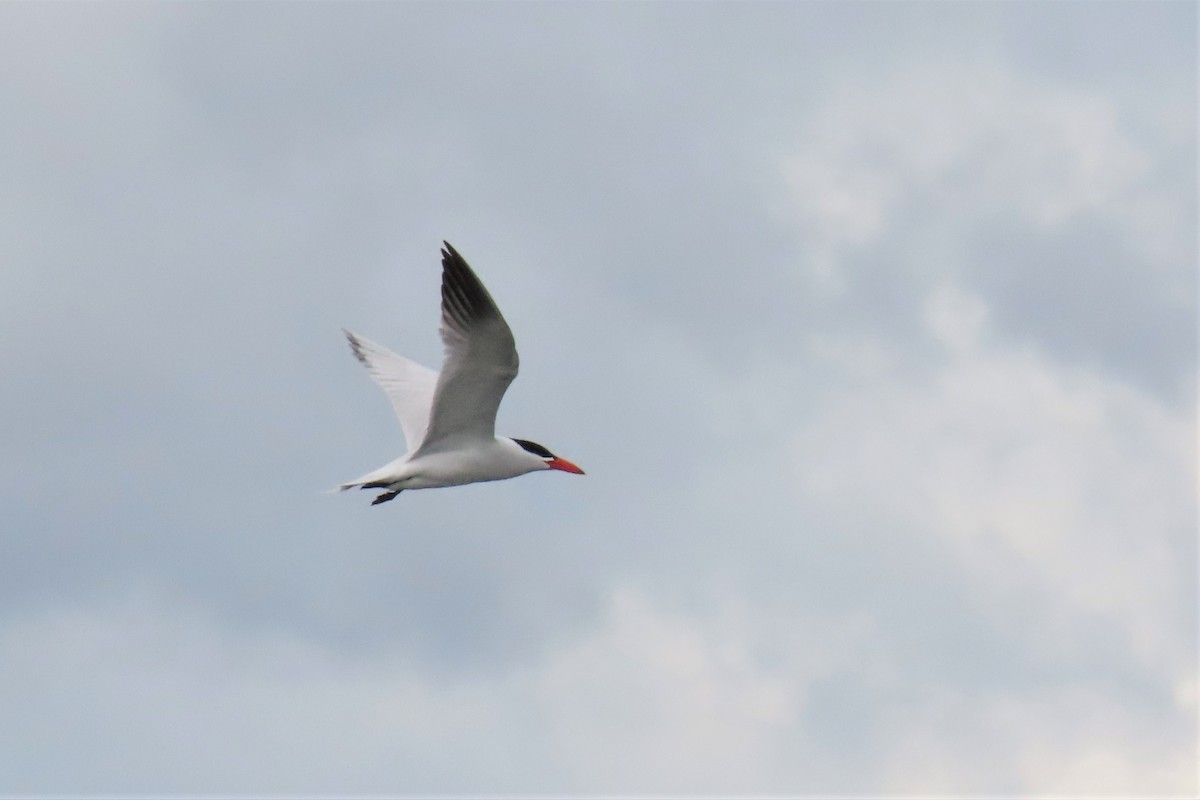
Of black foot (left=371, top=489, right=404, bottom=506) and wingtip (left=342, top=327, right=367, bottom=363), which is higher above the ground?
wingtip (left=342, top=327, right=367, bottom=363)

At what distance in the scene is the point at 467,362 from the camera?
71.1 feet

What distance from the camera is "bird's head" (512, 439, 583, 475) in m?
24.1

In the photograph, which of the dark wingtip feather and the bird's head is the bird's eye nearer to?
the bird's head

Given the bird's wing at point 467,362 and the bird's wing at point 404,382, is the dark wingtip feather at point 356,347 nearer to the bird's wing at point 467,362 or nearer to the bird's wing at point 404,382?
the bird's wing at point 404,382

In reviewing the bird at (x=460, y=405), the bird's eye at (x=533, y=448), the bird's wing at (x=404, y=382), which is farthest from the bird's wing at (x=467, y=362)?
the bird's wing at (x=404, y=382)

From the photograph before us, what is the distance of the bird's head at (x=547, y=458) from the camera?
24.1 metres

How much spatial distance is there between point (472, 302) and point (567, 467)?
13.1ft

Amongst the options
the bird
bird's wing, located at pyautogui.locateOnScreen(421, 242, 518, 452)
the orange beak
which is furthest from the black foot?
the orange beak

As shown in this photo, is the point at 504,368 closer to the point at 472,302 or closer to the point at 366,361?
the point at 472,302

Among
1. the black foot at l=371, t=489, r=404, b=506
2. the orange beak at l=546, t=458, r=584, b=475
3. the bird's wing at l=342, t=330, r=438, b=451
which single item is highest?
the bird's wing at l=342, t=330, r=438, b=451

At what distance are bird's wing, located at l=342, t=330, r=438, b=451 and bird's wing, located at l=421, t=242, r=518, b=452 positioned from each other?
4.78 ft

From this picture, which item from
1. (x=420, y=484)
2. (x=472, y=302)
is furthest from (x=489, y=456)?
(x=472, y=302)

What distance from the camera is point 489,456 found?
76.8 ft

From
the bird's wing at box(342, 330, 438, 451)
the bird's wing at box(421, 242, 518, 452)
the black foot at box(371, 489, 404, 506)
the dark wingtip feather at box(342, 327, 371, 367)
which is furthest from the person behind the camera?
the dark wingtip feather at box(342, 327, 371, 367)
